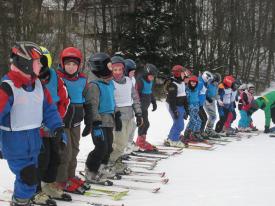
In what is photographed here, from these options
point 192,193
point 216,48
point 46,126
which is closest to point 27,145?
point 46,126

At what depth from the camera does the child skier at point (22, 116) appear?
3.98m

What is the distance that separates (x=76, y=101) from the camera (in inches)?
208

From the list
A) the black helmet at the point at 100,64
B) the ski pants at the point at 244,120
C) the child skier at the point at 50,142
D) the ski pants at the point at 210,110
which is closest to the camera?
the child skier at the point at 50,142

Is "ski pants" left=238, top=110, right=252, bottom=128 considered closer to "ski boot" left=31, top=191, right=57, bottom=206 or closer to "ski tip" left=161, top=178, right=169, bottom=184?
"ski tip" left=161, top=178, right=169, bottom=184

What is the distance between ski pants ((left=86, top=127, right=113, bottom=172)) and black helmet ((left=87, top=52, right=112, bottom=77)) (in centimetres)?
77

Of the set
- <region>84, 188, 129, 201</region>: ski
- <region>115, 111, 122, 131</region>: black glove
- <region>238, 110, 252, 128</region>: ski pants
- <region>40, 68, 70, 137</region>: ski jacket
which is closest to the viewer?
<region>40, 68, 70, 137</region>: ski jacket

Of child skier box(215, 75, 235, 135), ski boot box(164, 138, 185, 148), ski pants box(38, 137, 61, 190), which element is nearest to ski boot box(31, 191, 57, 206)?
ski pants box(38, 137, 61, 190)

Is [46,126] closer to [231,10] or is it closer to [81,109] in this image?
[81,109]

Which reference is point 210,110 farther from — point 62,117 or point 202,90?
point 62,117

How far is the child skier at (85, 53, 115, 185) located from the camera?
221 inches

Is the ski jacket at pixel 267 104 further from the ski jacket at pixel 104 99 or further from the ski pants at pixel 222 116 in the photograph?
the ski jacket at pixel 104 99

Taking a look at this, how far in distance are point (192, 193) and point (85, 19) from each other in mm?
23635

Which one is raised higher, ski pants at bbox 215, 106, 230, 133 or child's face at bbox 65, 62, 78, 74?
child's face at bbox 65, 62, 78, 74

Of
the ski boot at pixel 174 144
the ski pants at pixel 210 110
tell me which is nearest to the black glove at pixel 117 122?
the ski boot at pixel 174 144
